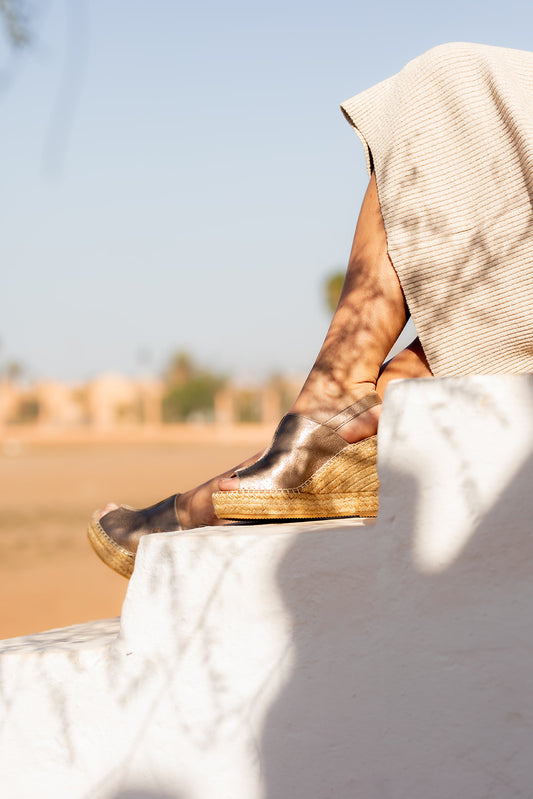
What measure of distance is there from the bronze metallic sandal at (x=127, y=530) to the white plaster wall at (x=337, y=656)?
14.9 inches

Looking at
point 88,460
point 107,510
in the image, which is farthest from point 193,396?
point 107,510

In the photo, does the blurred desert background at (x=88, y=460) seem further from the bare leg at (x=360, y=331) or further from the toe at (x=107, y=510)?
the bare leg at (x=360, y=331)

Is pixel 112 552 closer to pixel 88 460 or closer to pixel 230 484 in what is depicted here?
pixel 230 484

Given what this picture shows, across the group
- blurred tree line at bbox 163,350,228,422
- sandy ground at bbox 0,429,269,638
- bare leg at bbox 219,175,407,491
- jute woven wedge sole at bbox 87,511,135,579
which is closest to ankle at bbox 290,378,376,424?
bare leg at bbox 219,175,407,491

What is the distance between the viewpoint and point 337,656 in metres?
1.16

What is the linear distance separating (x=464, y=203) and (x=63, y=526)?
692 centimetres

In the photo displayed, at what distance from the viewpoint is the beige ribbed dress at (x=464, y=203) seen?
4.50 ft

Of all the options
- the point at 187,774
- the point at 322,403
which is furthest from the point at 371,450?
the point at 187,774

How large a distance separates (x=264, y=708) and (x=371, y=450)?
55 centimetres

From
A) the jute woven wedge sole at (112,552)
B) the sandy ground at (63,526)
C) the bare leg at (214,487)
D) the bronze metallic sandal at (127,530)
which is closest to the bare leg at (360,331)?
the bare leg at (214,487)

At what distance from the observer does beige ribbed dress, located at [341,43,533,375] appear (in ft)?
4.50

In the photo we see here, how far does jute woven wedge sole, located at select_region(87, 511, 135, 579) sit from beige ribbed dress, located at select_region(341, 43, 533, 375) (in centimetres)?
79

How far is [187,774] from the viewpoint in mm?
1215

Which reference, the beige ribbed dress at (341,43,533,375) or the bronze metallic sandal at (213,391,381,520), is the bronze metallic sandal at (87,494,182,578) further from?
the beige ribbed dress at (341,43,533,375)
